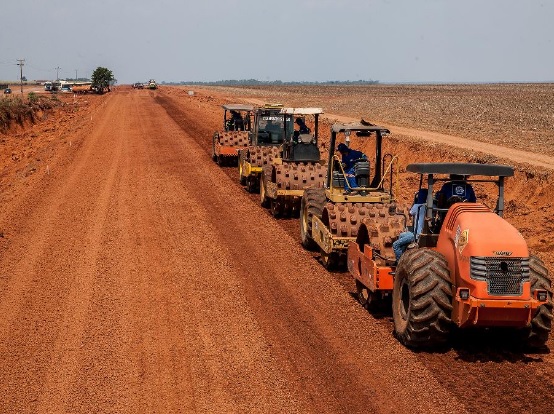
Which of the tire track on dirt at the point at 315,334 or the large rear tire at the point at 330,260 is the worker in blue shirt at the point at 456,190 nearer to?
the tire track on dirt at the point at 315,334

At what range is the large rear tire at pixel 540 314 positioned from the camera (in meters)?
8.19

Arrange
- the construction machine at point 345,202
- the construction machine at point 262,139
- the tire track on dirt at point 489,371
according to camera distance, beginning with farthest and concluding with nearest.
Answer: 1. the construction machine at point 262,139
2. the construction machine at point 345,202
3. the tire track on dirt at point 489,371

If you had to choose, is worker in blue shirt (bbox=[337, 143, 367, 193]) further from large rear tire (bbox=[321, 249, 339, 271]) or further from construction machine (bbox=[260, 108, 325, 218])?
construction machine (bbox=[260, 108, 325, 218])

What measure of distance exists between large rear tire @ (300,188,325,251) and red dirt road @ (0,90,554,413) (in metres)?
0.36

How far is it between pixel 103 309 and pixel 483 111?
4511 cm

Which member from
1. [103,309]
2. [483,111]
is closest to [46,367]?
[103,309]

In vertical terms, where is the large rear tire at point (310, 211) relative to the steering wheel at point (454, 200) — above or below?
below

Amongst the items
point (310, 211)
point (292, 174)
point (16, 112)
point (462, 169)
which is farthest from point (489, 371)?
point (16, 112)

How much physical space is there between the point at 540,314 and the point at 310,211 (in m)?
5.67

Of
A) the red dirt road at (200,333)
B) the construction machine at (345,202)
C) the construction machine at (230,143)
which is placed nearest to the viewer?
the red dirt road at (200,333)

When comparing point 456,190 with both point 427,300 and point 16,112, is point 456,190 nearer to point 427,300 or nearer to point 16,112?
point 427,300

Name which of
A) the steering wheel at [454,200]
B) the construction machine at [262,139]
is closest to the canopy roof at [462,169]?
the steering wheel at [454,200]

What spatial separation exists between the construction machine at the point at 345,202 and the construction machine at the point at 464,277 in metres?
2.09

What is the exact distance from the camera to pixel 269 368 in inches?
324
